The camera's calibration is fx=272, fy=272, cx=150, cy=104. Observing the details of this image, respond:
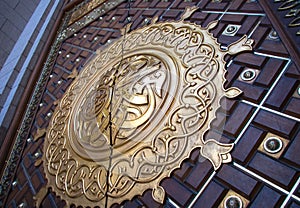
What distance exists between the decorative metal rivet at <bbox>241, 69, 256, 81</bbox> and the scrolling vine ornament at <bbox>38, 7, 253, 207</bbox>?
0.16 feet

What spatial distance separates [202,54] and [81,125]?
1.76 ft

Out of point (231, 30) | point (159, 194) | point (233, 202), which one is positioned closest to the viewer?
point (233, 202)

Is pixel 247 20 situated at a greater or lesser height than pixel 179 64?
greater

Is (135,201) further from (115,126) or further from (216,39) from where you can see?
(216,39)

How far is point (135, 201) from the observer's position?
29.1 inches

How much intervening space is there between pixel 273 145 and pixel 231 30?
428 millimetres

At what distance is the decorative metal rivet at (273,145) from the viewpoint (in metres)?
0.59

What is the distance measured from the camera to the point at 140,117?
877 millimetres

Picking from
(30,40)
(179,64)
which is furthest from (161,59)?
(30,40)

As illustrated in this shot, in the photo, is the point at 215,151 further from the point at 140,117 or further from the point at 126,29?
the point at 126,29

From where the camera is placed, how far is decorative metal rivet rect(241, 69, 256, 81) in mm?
Answer: 735

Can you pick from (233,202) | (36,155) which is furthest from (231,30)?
(36,155)

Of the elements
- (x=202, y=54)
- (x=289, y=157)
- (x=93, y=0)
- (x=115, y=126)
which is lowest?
(x=115, y=126)

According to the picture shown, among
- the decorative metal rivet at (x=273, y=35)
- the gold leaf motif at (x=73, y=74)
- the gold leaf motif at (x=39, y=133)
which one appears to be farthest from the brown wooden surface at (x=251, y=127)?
the gold leaf motif at (x=73, y=74)
